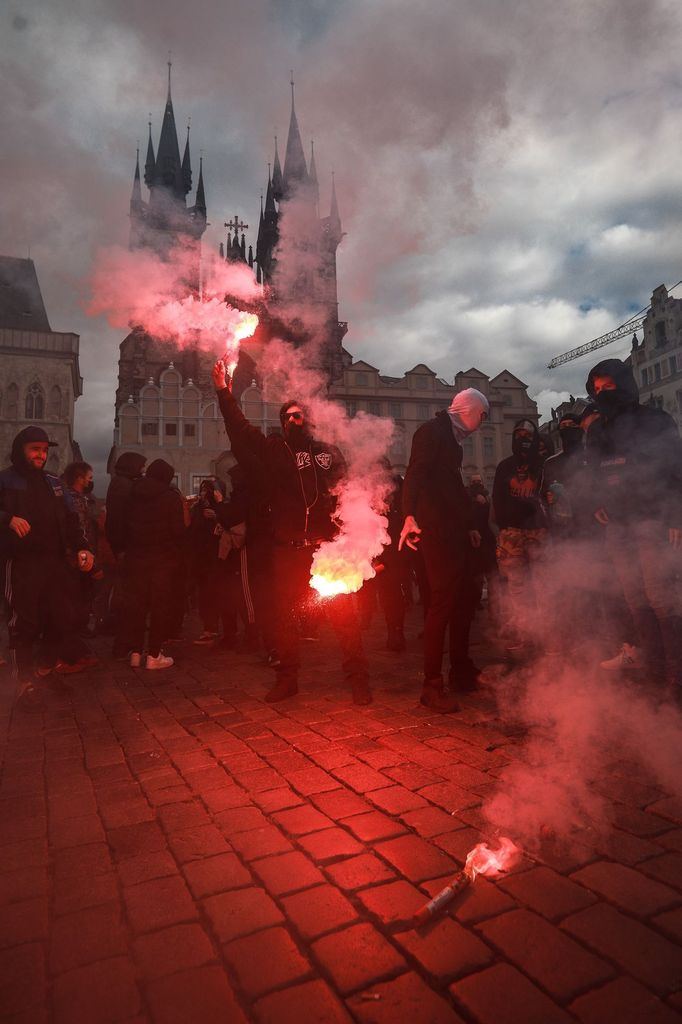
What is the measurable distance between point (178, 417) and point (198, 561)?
41.9 m

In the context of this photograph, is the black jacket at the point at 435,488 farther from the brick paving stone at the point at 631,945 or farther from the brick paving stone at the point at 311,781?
the brick paving stone at the point at 631,945

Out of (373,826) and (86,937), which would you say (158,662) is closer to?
(373,826)

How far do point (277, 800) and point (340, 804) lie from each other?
0.93ft

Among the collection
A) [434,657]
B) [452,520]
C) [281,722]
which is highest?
[452,520]

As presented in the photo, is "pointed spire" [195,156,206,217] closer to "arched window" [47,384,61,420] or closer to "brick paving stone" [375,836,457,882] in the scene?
"arched window" [47,384,61,420]

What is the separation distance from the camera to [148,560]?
600 centimetres

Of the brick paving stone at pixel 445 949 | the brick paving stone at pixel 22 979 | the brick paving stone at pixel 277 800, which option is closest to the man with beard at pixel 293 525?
the brick paving stone at pixel 277 800

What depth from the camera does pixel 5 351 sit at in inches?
1764

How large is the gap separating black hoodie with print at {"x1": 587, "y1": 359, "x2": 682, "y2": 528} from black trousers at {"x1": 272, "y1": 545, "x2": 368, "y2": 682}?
214 cm

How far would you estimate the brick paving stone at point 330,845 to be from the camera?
6.84 ft

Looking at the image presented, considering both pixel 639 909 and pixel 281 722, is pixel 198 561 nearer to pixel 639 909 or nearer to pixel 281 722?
pixel 281 722

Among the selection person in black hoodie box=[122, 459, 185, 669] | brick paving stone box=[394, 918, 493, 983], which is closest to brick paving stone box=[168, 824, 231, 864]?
brick paving stone box=[394, 918, 493, 983]

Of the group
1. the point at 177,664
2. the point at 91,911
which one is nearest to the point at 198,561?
the point at 177,664

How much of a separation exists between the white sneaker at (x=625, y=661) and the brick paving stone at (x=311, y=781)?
2900 mm
